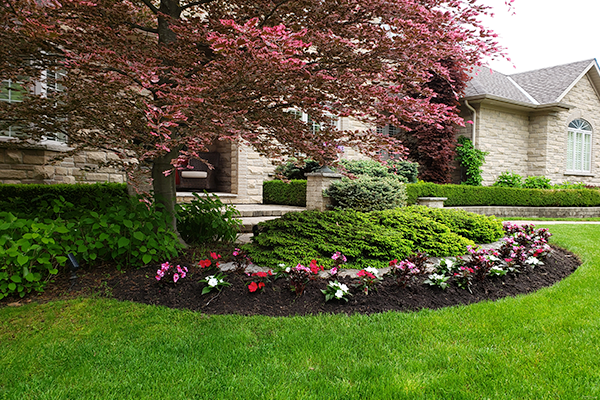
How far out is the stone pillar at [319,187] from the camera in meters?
7.12

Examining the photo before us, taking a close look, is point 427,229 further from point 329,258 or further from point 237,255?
point 237,255

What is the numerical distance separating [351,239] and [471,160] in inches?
404

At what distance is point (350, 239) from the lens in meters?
4.37

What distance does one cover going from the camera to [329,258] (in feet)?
13.2

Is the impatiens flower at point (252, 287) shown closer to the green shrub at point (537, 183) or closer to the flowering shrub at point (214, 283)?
the flowering shrub at point (214, 283)

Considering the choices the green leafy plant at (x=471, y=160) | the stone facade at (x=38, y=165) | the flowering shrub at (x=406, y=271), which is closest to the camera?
the flowering shrub at (x=406, y=271)

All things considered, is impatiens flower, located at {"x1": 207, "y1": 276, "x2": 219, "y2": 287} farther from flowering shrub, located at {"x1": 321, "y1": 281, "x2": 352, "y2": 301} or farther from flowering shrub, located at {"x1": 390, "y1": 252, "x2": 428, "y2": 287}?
flowering shrub, located at {"x1": 390, "y1": 252, "x2": 428, "y2": 287}

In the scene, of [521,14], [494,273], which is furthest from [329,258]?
[521,14]

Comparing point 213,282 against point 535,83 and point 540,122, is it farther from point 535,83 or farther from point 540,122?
point 535,83

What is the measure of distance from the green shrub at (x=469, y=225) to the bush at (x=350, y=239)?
0.62 metres

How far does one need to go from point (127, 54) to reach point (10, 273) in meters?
2.05

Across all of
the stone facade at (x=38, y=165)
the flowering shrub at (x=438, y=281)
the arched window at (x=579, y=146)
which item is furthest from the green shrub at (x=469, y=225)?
the arched window at (x=579, y=146)

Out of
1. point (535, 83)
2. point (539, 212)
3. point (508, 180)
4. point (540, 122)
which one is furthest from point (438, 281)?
point (535, 83)

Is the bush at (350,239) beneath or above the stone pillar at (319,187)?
beneath
